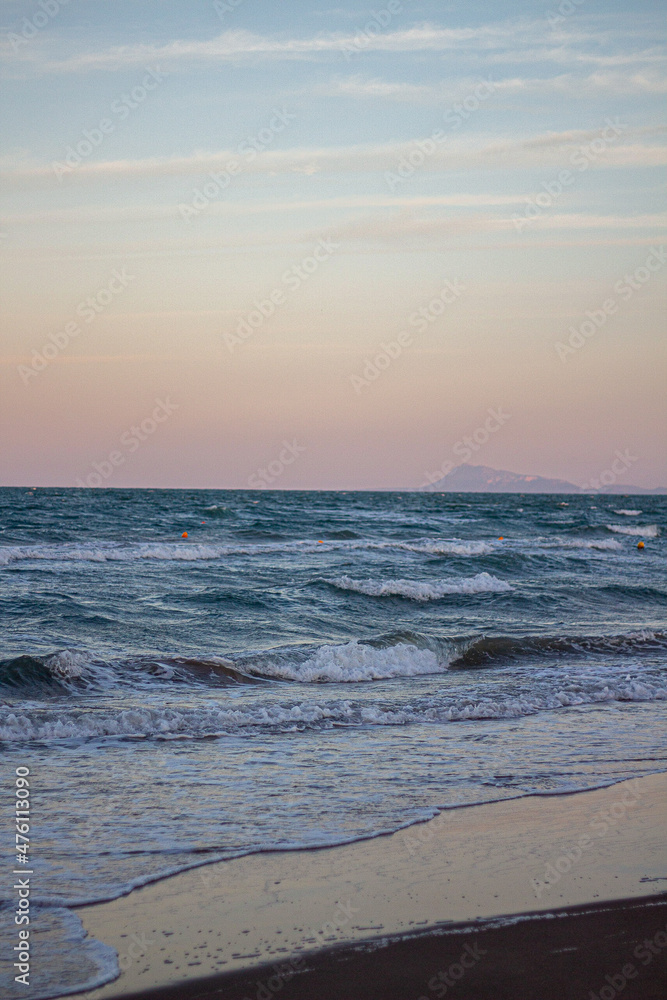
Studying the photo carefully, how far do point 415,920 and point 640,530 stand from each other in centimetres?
4530

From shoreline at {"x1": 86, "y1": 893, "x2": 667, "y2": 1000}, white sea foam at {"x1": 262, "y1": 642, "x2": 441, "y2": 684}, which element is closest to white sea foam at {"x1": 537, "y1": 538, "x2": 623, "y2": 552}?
white sea foam at {"x1": 262, "y1": 642, "x2": 441, "y2": 684}

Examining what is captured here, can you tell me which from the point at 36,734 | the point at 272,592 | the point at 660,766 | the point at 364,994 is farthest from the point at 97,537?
the point at 364,994

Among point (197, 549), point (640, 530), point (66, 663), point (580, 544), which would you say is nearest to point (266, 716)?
point (66, 663)

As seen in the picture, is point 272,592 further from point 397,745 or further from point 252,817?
point 252,817

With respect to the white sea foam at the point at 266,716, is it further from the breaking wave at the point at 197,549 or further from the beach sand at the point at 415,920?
the breaking wave at the point at 197,549

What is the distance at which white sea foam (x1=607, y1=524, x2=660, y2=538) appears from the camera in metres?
43.6

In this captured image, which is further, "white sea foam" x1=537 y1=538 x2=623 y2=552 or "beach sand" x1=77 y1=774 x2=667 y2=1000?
"white sea foam" x1=537 y1=538 x2=623 y2=552

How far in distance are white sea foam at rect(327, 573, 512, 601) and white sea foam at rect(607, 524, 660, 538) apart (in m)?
25.2

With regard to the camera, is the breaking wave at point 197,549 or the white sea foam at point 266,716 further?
the breaking wave at point 197,549

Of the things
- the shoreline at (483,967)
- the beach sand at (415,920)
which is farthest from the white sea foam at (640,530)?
the shoreline at (483,967)

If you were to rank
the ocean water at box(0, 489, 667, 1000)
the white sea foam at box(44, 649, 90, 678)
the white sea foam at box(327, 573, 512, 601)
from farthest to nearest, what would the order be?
the white sea foam at box(327, 573, 512, 601) < the white sea foam at box(44, 649, 90, 678) < the ocean water at box(0, 489, 667, 1000)

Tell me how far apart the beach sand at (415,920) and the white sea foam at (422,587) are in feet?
42.4

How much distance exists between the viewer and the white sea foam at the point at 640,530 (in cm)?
4363

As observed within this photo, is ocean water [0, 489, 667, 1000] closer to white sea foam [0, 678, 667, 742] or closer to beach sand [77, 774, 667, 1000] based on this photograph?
white sea foam [0, 678, 667, 742]
